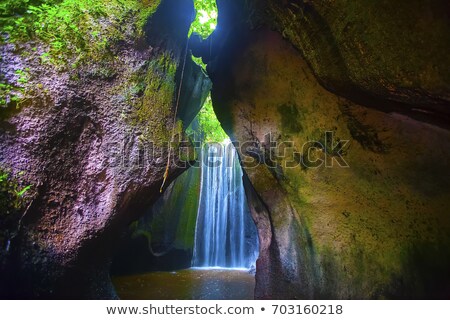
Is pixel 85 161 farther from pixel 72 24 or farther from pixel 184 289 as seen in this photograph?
pixel 184 289

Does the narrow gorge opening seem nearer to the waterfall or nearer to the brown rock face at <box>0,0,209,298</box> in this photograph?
the waterfall

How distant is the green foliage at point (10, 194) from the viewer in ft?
10.8

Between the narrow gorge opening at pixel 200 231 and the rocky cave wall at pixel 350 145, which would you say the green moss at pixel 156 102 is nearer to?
the rocky cave wall at pixel 350 145

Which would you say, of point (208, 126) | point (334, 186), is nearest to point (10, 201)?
point (334, 186)

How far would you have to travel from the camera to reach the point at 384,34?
128 inches

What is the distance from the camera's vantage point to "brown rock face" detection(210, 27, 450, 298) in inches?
150

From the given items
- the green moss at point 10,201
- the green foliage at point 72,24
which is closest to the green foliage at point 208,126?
the green foliage at point 72,24

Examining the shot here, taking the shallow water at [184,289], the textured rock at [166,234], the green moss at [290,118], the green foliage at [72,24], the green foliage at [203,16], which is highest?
the green foliage at [203,16]

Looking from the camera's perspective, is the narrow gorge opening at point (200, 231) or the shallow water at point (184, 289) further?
the narrow gorge opening at point (200, 231)

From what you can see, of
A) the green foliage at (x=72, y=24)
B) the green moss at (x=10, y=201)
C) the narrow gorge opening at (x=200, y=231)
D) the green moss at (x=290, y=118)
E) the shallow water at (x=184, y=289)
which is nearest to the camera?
the green moss at (x=10, y=201)

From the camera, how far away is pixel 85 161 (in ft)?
13.3

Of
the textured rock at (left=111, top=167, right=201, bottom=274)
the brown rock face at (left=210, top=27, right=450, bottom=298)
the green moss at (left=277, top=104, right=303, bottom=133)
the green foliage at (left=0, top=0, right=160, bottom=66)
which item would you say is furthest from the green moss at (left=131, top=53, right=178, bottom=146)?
the textured rock at (left=111, top=167, right=201, bottom=274)

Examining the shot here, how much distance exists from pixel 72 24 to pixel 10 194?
2584mm

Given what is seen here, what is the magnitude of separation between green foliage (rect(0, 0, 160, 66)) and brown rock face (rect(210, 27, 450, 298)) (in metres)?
2.60
